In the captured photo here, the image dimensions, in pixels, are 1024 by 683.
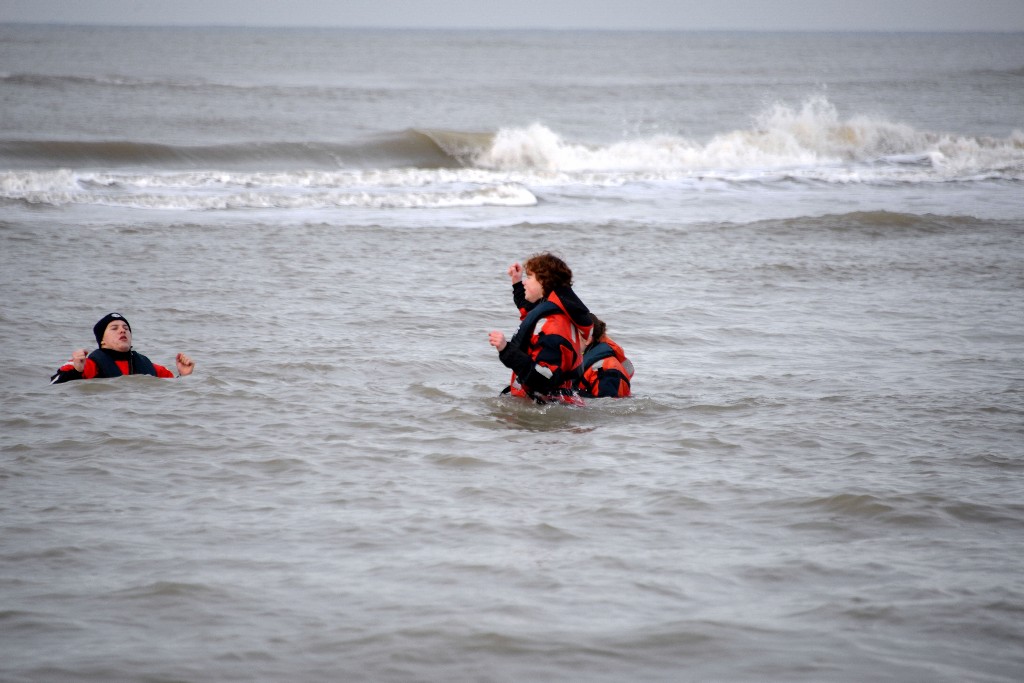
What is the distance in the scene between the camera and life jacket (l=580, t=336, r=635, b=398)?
845 cm

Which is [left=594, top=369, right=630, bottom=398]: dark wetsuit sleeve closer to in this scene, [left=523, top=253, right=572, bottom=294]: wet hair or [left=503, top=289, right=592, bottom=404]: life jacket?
[left=503, top=289, right=592, bottom=404]: life jacket

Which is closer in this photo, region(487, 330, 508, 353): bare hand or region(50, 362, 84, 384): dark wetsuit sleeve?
region(487, 330, 508, 353): bare hand

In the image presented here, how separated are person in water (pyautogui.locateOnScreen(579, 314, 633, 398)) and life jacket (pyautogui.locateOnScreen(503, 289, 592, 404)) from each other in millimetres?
350

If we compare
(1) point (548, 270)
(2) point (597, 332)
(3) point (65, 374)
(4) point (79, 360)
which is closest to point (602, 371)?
(2) point (597, 332)

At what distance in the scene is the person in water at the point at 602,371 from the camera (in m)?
8.45

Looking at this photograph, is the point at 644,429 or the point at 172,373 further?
the point at 172,373

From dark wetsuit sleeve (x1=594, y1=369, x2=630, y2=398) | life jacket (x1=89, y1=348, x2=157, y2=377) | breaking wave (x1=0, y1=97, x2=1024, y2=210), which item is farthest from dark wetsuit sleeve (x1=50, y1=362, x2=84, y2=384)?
breaking wave (x1=0, y1=97, x2=1024, y2=210)

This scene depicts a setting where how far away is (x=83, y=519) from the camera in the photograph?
231 inches

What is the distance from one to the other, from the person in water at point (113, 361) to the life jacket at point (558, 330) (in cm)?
273

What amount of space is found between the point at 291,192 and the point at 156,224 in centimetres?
519

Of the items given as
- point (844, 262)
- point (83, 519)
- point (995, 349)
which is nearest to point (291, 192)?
point (844, 262)

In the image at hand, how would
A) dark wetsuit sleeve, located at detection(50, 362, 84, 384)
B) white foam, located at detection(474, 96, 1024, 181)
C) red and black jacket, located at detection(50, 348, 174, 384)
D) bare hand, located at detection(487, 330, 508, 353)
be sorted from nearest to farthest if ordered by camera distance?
bare hand, located at detection(487, 330, 508, 353) < dark wetsuit sleeve, located at detection(50, 362, 84, 384) < red and black jacket, located at detection(50, 348, 174, 384) < white foam, located at detection(474, 96, 1024, 181)

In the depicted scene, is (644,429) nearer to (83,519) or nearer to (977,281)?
(83,519)

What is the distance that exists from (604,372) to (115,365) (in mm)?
3901
